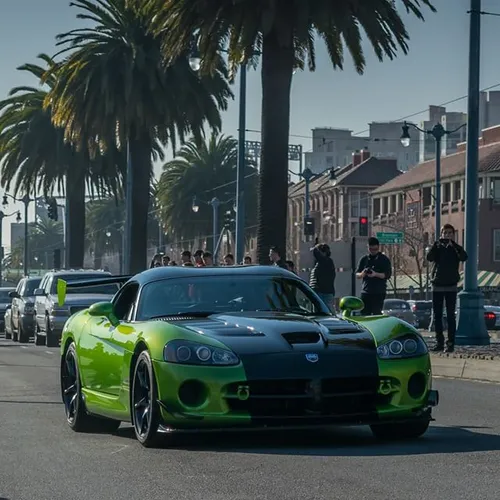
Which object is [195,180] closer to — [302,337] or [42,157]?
[42,157]

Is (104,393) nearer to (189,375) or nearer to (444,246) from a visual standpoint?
(189,375)

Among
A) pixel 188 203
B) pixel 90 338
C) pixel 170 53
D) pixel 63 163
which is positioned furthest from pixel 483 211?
pixel 90 338

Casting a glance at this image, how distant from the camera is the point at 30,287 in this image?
37969mm

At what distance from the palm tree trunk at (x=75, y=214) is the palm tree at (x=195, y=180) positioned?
2329 cm

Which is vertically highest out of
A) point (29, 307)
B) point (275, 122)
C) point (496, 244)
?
point (275, 122)

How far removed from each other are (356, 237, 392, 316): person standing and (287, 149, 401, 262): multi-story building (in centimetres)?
9629

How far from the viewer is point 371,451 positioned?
958cm

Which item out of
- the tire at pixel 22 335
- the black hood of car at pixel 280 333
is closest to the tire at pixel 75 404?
the black hood of car at pixel 280 333

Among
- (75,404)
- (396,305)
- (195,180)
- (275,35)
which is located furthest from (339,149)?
(75,404)

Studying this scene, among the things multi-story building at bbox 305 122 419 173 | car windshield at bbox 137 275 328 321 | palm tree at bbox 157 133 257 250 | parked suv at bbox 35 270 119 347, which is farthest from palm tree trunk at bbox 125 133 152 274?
multi-story building at bbox 305 122 419 173

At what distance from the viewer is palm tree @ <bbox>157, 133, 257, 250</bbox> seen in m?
83.1

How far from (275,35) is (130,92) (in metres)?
12.6

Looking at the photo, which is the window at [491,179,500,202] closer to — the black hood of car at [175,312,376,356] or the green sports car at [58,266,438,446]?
the green sports car at [58,266,438,446]

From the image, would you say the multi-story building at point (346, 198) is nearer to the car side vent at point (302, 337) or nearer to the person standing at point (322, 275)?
the person standing at point (322, 275)
